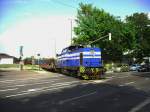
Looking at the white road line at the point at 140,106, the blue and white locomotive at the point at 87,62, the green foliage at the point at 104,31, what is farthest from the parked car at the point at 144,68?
the white road line at the point at 140,106

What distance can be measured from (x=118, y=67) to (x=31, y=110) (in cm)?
5111

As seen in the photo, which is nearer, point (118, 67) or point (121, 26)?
point (118, 67)

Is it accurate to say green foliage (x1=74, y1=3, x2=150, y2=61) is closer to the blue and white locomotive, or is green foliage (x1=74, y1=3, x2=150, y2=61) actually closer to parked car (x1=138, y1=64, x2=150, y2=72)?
parked car (x1=138, y1=64, x2=150, y2=72)

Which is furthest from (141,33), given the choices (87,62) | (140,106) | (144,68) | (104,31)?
(140,106)

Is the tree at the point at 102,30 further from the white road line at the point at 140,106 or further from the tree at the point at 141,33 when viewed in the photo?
the white road line at the point at 140,106

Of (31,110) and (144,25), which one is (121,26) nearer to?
(144,25)

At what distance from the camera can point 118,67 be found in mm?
63656

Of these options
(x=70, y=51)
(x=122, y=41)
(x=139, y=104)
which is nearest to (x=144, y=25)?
(x=122, y=41)

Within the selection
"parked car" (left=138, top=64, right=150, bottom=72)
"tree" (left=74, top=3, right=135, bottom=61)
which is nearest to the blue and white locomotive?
"parked car" (left=138, top=64, right=150, bottom=72)

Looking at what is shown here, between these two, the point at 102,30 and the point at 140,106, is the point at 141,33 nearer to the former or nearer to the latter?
the point at 102,30

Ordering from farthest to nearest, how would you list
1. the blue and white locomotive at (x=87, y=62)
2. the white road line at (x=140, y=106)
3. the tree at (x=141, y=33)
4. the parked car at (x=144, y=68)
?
the tree at (x=141, y=33), the parked car at (x=144, y=68), the blue and white locomotive at (x=87, y=62), the white road line at (x=140, y=106)

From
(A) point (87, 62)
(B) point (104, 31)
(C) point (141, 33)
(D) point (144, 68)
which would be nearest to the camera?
(A) point (87, 62)

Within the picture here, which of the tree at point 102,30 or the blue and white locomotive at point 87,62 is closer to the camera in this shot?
the blue and white locomotive at point 87,62

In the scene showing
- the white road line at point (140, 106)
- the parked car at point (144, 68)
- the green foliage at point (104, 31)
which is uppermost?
the green foliage at point (104, 31)
